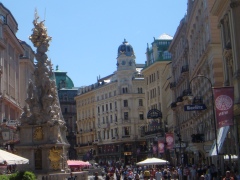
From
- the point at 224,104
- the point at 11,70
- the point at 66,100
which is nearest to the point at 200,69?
the point at 224,104

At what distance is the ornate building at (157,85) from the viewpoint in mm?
103375

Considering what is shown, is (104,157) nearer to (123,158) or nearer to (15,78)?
(123,158)

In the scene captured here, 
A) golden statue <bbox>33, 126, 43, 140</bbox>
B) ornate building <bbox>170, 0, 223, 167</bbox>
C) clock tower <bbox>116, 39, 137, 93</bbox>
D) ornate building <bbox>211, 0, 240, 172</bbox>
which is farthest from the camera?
clock tower <bbox>116, 39, 137, 93</bbox>

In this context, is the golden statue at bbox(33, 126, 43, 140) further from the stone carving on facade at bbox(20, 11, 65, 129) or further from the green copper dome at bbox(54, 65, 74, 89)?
the green copper dome at bbox(54, 65, 74, 89)

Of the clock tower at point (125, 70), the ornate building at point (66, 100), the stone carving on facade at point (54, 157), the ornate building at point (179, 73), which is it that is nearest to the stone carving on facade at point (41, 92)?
the stone carving on facade at point (54, 157)

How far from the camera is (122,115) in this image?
131750 millimetres

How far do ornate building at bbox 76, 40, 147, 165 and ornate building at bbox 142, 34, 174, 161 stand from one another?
13855mm

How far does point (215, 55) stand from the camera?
49469mm

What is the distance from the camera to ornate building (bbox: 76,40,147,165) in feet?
427

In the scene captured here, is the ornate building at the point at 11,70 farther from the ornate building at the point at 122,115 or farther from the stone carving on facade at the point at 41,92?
the ornate building at the point at 122,115

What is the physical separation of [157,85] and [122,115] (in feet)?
77.1

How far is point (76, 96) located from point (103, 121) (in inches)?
747

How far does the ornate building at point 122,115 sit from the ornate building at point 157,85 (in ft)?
45.5

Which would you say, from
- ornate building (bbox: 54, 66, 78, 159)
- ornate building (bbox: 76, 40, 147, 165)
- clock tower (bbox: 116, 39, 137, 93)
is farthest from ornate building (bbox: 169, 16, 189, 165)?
ornate building (bbox: 54, 66, 78, 159)
